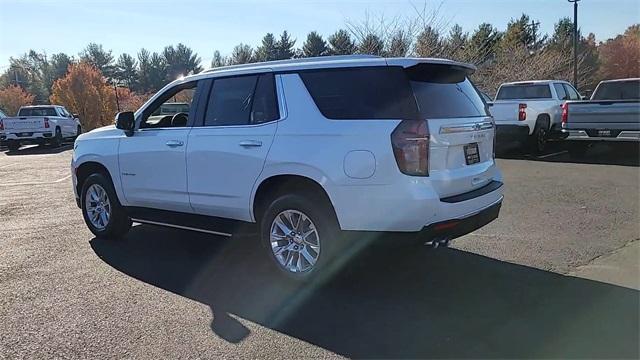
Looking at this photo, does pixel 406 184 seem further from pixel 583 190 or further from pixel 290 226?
pixel 583 190

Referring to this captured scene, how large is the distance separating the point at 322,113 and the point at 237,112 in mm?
1079

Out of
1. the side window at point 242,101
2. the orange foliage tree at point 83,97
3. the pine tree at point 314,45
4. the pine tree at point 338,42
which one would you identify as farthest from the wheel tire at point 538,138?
the pine tree at point 314,45

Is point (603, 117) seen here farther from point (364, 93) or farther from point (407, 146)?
point (407, 146)

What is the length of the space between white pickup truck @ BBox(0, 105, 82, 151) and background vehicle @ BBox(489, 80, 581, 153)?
18.5 meters

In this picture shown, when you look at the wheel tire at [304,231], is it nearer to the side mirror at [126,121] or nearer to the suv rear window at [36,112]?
the side mirror at [126,121]

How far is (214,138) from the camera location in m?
5.43

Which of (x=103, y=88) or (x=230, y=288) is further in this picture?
(x=103, y=88)

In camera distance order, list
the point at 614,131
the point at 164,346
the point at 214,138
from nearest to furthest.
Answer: the point at 164,346 → the point at 214,138 → the point at 614,131

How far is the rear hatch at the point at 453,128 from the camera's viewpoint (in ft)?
14.6

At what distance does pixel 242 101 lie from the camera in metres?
5.43

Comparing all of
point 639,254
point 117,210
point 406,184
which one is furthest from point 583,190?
point 117,210

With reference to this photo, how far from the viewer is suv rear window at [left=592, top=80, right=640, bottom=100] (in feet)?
45.4

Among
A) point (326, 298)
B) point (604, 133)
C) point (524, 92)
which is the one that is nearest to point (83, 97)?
point (524, 92)

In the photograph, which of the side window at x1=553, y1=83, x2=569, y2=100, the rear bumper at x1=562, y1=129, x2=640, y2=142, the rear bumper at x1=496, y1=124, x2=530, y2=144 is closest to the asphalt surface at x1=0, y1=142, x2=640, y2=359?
the rear bumper at x1=562, y1=129, x2=640, y2=142
